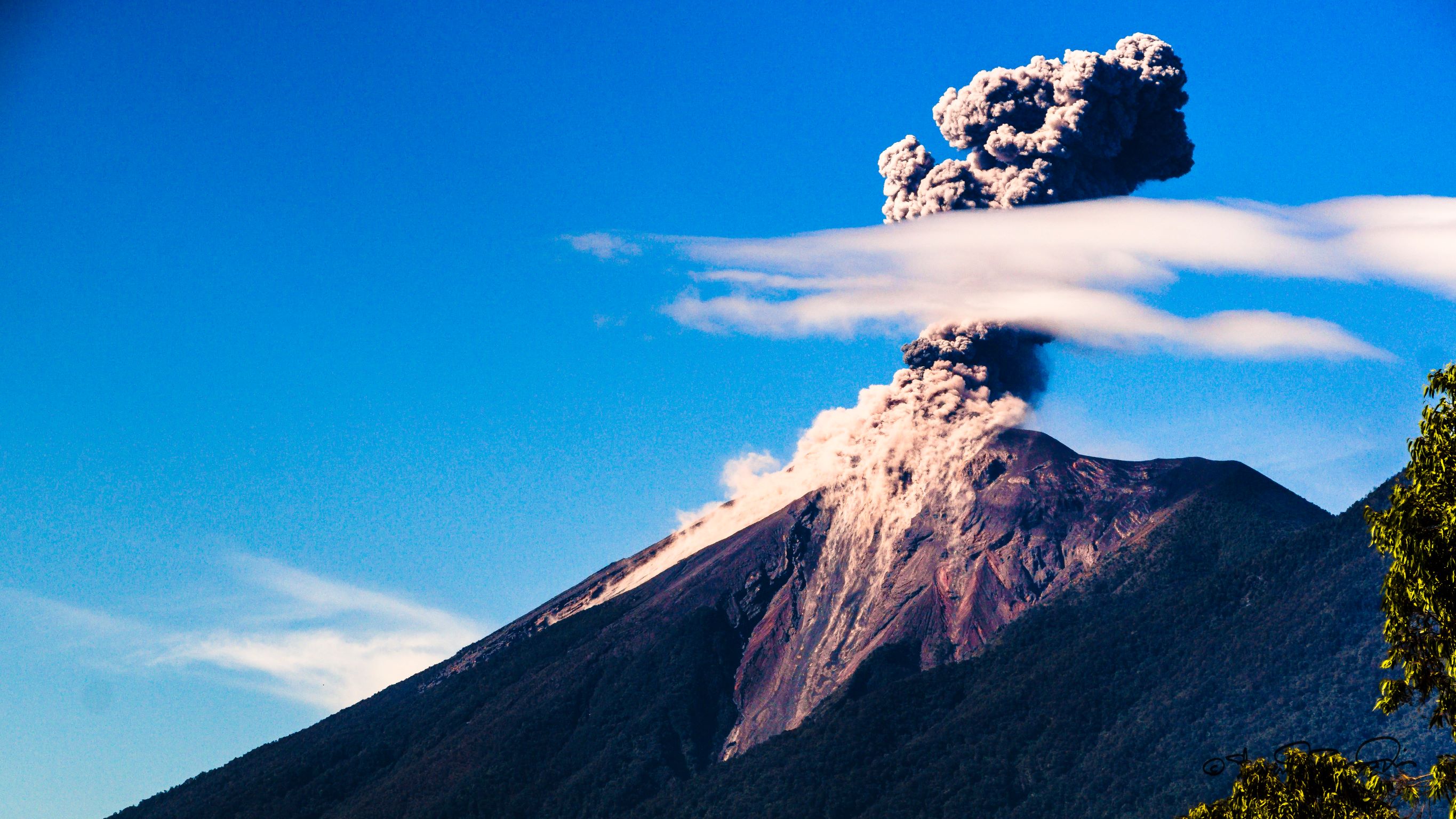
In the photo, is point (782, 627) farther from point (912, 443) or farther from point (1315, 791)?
point (1315, 791)

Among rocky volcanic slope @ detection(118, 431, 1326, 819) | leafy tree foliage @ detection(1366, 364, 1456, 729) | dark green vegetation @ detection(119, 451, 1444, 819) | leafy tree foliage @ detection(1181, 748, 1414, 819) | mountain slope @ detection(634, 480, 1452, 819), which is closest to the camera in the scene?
leafy tree foliage @ detection(1366, 364, 1456, 729)

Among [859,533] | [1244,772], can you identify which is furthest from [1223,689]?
[1244,772]

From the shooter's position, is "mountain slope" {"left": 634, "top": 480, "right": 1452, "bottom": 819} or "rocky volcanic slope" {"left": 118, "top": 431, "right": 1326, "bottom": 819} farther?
"rocky volcanic slope" {"left": 118, "top": 431, "right": 1326, "bottom": 819}

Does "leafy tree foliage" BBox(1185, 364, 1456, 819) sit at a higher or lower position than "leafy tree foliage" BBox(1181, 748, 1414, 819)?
higher

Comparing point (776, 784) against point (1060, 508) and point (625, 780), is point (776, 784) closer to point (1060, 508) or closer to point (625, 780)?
point (625, 780)

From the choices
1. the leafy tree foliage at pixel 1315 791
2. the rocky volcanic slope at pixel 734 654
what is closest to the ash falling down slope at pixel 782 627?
the rocky volcanic slope at pixel 734 654

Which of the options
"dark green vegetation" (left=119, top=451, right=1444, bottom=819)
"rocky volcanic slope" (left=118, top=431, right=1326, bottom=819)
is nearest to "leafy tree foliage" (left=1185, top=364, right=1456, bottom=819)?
"dark green vegetation" (left=119, top=451, right=1444, bottom=819)

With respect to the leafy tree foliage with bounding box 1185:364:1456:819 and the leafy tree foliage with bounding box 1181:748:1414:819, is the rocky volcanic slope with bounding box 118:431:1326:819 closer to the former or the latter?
the leafy tree foliage with bounding box 1181:748:1414:819

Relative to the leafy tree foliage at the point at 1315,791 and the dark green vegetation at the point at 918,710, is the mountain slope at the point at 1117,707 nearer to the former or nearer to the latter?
the dark green vegetation at the point at 918,710

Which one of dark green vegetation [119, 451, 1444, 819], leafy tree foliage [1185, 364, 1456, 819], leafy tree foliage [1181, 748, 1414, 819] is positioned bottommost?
leafy tree foliage [1181, 748, 1414, 819]
